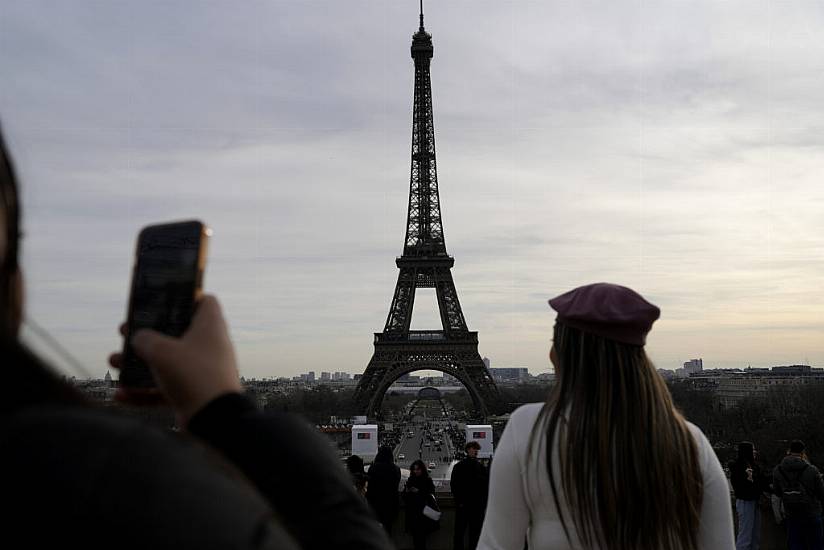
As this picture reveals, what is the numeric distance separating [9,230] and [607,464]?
5.65 ft

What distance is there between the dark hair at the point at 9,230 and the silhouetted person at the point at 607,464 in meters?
1.60

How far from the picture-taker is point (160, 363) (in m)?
1.06

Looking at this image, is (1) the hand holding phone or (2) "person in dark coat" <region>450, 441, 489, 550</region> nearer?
(1) the hand holding phone

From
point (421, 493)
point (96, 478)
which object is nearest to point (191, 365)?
point (96, 478)

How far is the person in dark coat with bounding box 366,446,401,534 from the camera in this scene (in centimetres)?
823

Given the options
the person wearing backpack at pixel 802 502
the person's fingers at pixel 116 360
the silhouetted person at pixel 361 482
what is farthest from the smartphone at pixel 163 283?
the person wearing backpack at pixel 802 502

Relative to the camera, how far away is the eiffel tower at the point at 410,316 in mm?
43125

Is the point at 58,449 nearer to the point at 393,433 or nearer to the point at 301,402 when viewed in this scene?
the point at 393,433

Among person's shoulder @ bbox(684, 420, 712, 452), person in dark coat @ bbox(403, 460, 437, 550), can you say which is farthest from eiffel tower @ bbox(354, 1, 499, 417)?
person's shoulder @ bbox(684, 420, 712, 452)

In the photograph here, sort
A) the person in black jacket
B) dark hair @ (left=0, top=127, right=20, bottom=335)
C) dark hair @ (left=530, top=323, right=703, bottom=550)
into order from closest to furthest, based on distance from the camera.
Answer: dark hair @ (left=0, top=127, right=20, bottom=335), dark hair @ (left=530, top=323, right=703, bottom=550), the person in black jacket

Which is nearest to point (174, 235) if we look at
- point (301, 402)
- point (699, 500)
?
point (699, 500)

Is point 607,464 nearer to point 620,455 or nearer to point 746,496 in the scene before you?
→ point 620,455

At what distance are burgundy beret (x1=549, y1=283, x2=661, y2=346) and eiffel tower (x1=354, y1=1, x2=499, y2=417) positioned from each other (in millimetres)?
40255

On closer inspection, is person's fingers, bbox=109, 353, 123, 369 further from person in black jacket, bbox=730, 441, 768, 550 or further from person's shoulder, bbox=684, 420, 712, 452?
person in black jacket, bbox=730, 441, 768, 550
